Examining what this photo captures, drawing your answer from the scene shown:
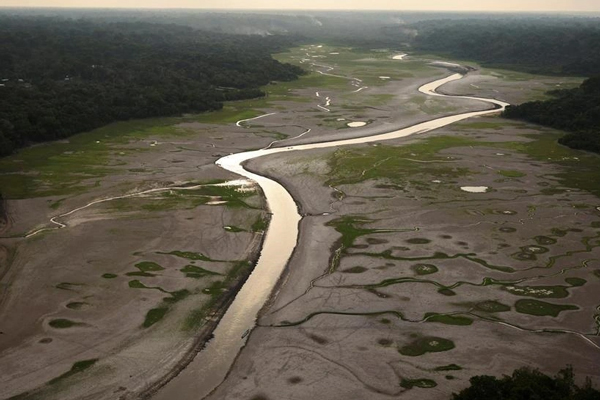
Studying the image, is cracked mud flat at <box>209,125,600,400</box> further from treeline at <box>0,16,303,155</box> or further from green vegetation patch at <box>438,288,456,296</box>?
treeline at <box>0,16,303,155</box>

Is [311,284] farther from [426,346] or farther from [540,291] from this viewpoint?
[540,291]

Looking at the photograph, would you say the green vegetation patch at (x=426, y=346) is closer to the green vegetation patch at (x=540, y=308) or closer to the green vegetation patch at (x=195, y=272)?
the green vegetation patch at (x=540, y=308)

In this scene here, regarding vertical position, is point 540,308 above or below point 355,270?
above

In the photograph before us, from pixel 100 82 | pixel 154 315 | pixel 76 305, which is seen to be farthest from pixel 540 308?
pixel 100 82

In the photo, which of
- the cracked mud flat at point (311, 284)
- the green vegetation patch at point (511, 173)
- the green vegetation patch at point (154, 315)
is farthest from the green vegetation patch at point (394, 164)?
the green vegetation patch at point (154, 315)

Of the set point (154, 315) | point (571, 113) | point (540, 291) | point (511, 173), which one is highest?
point (571, 113)

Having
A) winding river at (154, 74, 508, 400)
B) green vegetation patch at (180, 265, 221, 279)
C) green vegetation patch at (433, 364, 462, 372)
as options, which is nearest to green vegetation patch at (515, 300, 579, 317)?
green vegetation patch at (433, 364, 462, 372)

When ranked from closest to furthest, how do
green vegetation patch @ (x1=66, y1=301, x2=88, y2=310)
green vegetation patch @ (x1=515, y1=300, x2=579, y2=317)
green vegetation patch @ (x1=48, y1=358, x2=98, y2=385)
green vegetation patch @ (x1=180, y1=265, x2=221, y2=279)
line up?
1. green vegetation patch @ (x1=48, y1=358, x2=98, y2=385)
2. green vegetation patch @ (x1=66, y1=301, x2=88, y2=310)
3. green vegetation patch @ (x1=515, y1=300, x2=579, y2=317)
4. green vegetation patch @ (x1=180, y1=265, x2=221, y2=279)
